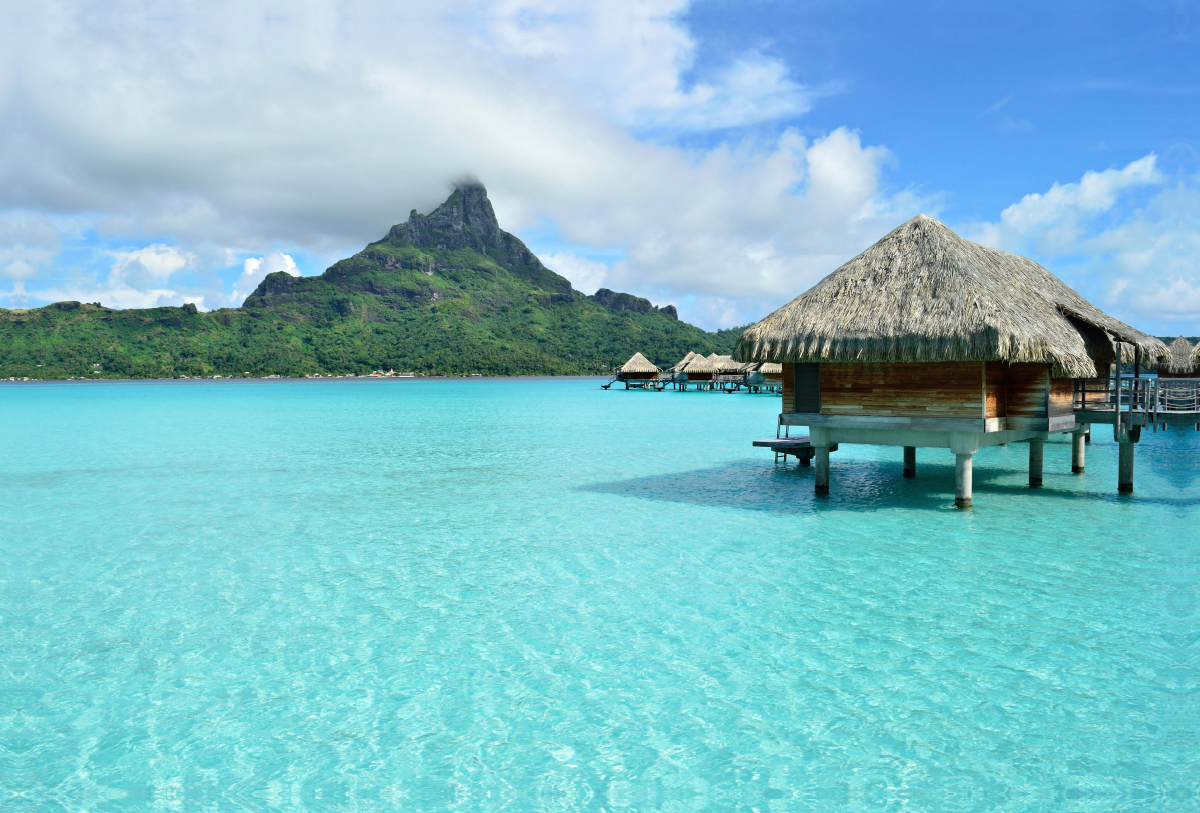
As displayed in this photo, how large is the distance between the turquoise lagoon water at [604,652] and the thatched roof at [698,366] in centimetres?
5446

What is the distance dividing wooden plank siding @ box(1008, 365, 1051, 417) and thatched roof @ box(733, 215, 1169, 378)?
350mm

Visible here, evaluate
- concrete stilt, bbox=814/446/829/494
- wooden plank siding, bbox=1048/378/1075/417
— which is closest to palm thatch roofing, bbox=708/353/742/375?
wooden plank siding, bbox=1048/378/1075/417

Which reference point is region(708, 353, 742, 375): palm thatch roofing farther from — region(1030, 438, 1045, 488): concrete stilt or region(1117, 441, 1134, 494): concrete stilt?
region(1117, 441, 1134, 494): concrete stilt

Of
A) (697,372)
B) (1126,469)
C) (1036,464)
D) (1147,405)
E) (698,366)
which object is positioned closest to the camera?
(1147,405)

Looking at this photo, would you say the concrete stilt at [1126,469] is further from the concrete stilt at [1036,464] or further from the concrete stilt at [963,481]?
the concrete stilt at [963,481]

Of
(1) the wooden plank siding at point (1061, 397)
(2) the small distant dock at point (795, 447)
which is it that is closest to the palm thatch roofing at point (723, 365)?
(2) the small distant dock at point (795, 447)

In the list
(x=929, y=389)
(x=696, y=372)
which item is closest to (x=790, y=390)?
(x=929, y=389)

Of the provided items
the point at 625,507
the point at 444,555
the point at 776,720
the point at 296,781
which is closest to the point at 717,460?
the point at 625,507

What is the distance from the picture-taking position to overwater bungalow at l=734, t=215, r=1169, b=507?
488 inches

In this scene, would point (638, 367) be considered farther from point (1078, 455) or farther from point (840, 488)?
point (840, 488)

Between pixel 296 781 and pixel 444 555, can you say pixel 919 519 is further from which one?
pixel 296 781

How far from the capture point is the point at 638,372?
76.6 metres

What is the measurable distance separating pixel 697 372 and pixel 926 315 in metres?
57.5

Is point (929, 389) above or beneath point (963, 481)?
above
